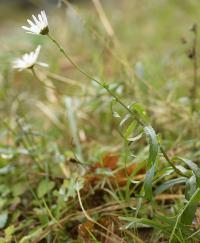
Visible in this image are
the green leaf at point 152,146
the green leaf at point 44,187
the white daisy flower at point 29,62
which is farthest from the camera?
the green leaf at point 44,187

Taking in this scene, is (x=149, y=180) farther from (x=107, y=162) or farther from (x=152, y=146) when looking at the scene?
(x=107, y=162)

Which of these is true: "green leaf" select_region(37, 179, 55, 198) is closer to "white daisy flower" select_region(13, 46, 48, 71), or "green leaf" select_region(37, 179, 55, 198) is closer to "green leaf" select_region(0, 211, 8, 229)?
"green leaf" select_region(0, 211, 8, 229)

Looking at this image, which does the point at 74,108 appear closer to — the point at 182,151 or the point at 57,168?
the point at 57,168

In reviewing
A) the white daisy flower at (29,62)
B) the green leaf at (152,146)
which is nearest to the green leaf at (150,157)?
the green leaf at (152,146)

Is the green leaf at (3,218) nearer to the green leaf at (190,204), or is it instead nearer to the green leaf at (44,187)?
the green leaf at (44,187)

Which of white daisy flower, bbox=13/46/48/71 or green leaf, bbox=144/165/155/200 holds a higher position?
white daisy flower, bbox=13/46/48/71

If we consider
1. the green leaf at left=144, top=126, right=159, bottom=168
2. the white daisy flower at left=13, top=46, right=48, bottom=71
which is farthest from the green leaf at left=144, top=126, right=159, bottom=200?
the white daisy flower at left=13, top=46, right=48, bottom=71

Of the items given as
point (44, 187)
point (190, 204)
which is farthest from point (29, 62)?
point (190, 204)

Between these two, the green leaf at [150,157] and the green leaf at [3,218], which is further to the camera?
the green leaf at [3,218]
